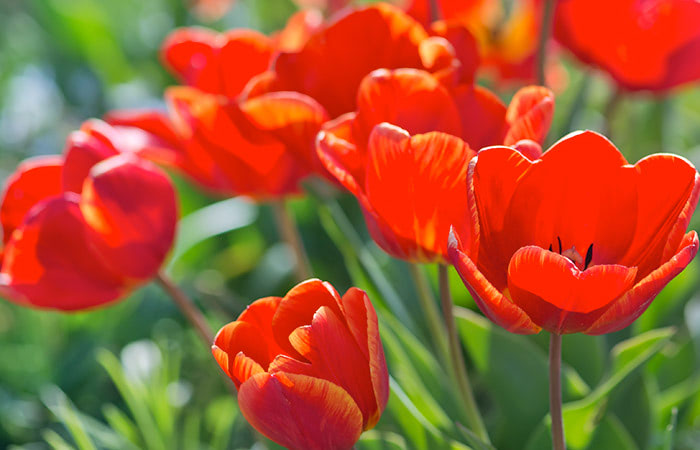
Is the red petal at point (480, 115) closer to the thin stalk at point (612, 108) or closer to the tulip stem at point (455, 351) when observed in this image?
the tulip stem at point (455, 351)

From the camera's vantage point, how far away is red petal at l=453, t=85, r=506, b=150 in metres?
0.37

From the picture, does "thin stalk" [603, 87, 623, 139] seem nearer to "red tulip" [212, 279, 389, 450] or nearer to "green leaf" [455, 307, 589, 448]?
"green leaf" [455, 307, 589, 448]

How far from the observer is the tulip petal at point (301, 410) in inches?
11.4

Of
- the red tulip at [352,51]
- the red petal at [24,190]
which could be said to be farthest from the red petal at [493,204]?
the red petal at [24,190]

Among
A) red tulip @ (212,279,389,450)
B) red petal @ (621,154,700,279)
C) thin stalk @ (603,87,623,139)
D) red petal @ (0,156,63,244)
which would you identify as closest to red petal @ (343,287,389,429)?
red tulip @ (212,279,389,450)

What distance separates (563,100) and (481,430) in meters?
0.67

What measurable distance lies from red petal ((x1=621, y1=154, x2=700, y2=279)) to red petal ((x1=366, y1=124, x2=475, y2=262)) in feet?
0.21

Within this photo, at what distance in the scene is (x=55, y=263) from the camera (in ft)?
1.38

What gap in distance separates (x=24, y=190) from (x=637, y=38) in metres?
0.36

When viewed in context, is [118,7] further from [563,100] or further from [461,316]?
[461,316]

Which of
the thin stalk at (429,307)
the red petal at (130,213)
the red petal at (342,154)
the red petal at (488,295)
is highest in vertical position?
the red petal at (342,154)

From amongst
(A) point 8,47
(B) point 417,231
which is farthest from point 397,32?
(A) point 8,47

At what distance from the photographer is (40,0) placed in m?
1.04

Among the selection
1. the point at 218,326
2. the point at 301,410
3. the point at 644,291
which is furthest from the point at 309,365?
the point at 218,326
